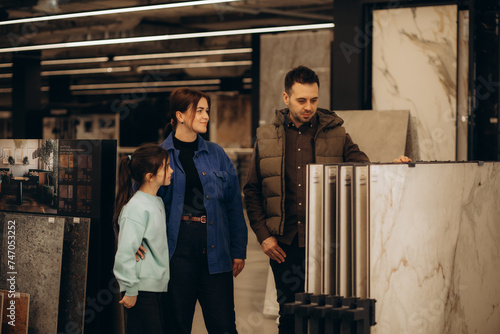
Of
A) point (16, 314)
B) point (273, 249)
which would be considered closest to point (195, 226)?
point (273, 249)

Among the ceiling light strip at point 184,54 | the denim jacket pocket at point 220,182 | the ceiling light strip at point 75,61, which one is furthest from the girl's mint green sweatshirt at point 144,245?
the ceiling light strip at point 75,61

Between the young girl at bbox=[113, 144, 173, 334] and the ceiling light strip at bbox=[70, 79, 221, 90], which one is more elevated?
the ceiling light strip at bbox=[70, 79, 221, 90]

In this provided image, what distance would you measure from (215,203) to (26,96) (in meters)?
7.61

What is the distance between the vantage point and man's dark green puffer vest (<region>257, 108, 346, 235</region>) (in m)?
2.93

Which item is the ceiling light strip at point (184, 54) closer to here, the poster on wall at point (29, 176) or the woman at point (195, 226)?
the poster on wall at point (29, 176)

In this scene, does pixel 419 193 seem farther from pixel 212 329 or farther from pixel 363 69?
pixel 363 69

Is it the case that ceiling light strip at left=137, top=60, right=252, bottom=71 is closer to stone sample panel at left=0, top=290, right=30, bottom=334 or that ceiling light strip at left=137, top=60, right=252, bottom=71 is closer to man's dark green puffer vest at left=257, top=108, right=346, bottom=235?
stone sample panel at left=0, top=290, right=30, bottom=334

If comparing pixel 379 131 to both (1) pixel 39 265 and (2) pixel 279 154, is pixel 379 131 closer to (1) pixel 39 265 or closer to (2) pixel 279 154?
(2) pixel 279 154

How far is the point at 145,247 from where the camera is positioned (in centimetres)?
294

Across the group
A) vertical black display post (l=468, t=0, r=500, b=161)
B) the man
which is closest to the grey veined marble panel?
the man

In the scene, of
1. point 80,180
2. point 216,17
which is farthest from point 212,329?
point 216,17

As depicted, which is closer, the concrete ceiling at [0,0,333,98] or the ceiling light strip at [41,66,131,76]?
the concrete ceiling at [0,0,333,98]

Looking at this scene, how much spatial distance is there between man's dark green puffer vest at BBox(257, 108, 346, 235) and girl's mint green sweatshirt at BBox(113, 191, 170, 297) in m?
0.50

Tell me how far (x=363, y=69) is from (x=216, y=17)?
6.73 m
